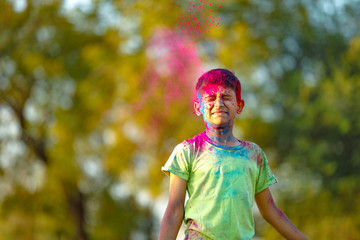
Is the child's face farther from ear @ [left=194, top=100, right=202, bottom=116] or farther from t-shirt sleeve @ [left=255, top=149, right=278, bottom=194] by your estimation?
t-shirt sleeve @ [left=255, top=149, right=278, bottom=194]

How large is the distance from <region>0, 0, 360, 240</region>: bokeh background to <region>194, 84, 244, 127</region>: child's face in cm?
893

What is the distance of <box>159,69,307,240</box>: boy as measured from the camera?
233 cm

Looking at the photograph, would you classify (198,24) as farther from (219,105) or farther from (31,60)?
(31,60)

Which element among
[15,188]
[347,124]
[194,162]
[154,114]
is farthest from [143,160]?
[194,162]

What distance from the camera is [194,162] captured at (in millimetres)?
2387

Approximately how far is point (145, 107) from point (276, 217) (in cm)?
1330

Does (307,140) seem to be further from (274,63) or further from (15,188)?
A: (15,188)

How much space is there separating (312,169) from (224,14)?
5.04 meters

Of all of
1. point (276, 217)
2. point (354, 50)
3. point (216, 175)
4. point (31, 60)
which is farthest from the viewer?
point (31, 60)

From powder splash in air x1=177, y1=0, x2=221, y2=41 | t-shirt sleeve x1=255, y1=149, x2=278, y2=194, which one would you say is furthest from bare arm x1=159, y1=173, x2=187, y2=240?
powder splash in air x1=177, y1=0, x2=221, y2=41

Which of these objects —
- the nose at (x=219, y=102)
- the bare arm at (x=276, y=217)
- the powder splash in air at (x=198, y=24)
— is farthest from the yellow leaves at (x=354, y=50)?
the nose at (x=219, y=102)

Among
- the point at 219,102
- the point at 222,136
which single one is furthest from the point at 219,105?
the point at 222,136

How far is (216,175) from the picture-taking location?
2354 millimetres

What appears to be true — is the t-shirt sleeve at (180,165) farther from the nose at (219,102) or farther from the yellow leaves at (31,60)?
the yellow leaves at (31,60)
